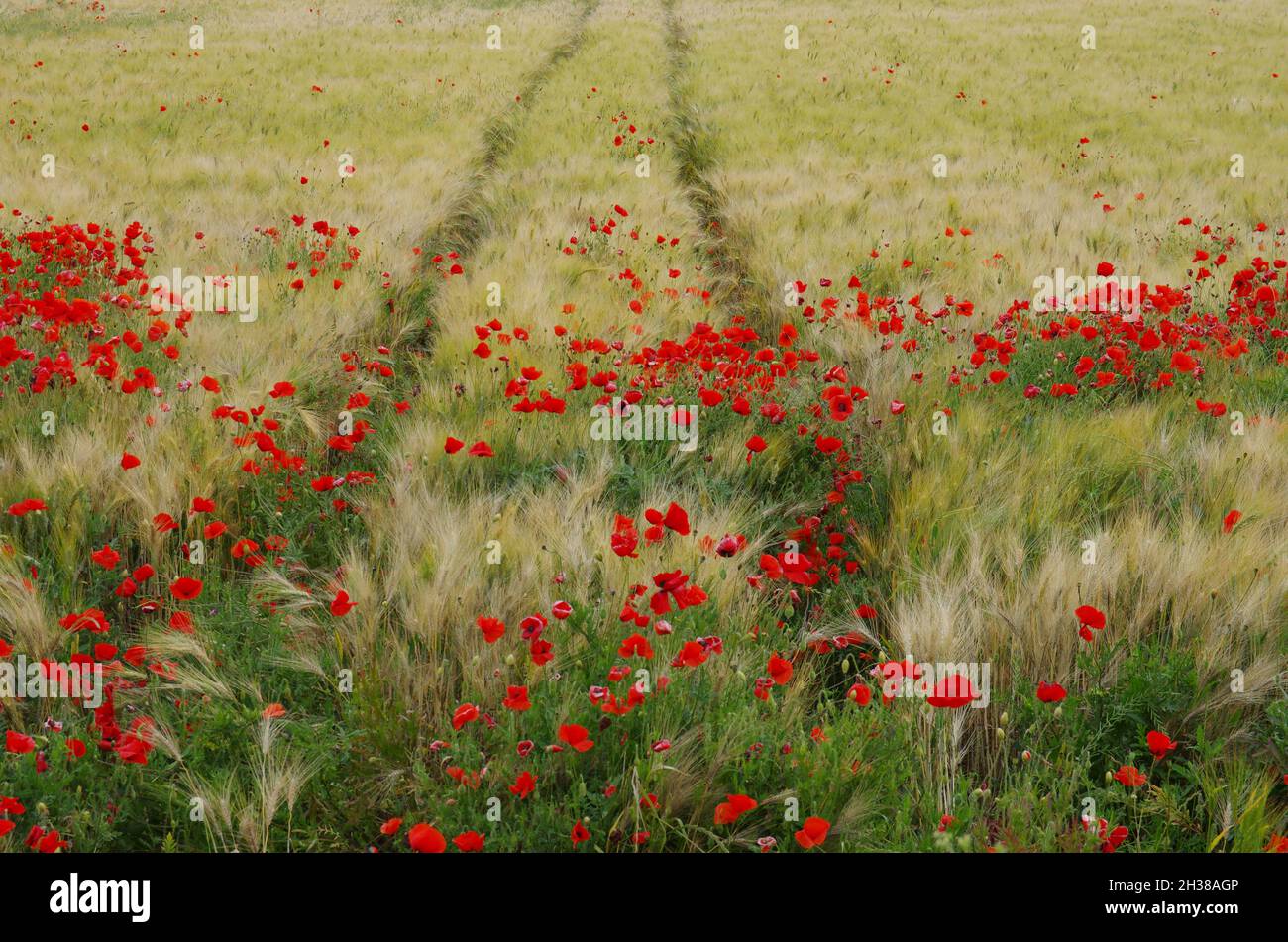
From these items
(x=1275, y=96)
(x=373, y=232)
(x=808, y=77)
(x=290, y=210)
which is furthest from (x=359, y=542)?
(x=1275, y=96)

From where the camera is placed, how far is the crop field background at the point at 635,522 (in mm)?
1729

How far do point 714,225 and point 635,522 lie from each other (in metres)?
5.60

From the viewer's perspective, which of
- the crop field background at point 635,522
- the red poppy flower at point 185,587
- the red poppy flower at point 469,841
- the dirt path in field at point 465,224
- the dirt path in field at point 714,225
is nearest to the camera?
the red poppy flower at point 469,841

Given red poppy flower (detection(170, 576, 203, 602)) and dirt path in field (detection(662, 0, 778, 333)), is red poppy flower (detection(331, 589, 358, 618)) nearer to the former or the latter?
red poppy flower (detection(170, 576, 203, 602))

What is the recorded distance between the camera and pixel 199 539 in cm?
265

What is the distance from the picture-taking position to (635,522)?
267cm

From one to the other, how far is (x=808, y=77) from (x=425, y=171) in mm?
8138

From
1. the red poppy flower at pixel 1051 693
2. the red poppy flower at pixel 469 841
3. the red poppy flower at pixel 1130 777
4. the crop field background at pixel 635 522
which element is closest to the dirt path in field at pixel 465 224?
the crop field background at pixel 635 522

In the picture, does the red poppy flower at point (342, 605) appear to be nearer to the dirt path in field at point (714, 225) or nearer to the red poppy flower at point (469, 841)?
the red poppy flower at point (469, 841)

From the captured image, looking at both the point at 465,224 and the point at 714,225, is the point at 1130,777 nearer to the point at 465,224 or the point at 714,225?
the point at 714,225

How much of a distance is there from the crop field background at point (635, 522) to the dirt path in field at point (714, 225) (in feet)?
0.27

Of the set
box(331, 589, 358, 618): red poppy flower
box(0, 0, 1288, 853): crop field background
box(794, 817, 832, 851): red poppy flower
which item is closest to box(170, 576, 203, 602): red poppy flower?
box(0, 0, 1288, 853): crop field background

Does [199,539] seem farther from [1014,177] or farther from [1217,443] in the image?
[1014,177]

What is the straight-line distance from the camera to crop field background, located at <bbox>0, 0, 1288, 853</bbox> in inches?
68.1
